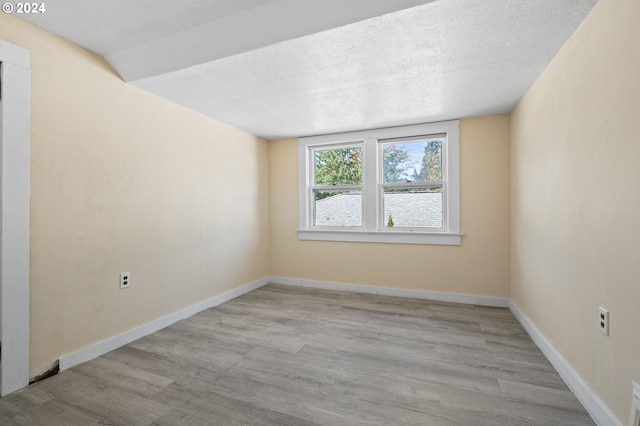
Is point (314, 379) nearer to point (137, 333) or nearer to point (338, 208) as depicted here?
point (137, 333)

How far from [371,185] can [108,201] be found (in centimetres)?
297

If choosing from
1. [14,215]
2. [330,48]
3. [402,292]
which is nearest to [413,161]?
[402,292]

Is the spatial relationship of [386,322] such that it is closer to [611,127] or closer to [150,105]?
→ [611,127]

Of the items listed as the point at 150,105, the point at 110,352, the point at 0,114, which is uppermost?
the point at 150,105

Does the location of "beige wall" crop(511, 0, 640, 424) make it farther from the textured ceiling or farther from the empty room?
the textured ceiling

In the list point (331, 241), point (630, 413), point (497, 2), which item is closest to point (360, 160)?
point (331, 241)

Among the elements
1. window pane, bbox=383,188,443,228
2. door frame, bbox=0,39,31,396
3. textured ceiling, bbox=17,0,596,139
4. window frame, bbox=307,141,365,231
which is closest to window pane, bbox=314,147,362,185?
window frame, bbox=307,141,365,231

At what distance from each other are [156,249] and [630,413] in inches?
133

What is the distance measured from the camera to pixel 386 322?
2.89 meters

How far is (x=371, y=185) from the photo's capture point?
3953mm

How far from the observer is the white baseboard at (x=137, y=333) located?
2.08 m

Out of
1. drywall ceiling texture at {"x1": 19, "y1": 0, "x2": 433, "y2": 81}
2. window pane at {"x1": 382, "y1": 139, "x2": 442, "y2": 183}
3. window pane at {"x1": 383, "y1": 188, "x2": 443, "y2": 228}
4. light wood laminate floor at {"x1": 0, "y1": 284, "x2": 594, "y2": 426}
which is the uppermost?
drywall ceiling texture at {"x1": 19, "y1": 0, "x2": 433, "y2": 81}

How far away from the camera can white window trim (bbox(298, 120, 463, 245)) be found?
351 cm

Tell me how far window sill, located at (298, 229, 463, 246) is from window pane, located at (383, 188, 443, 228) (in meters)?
0.16
